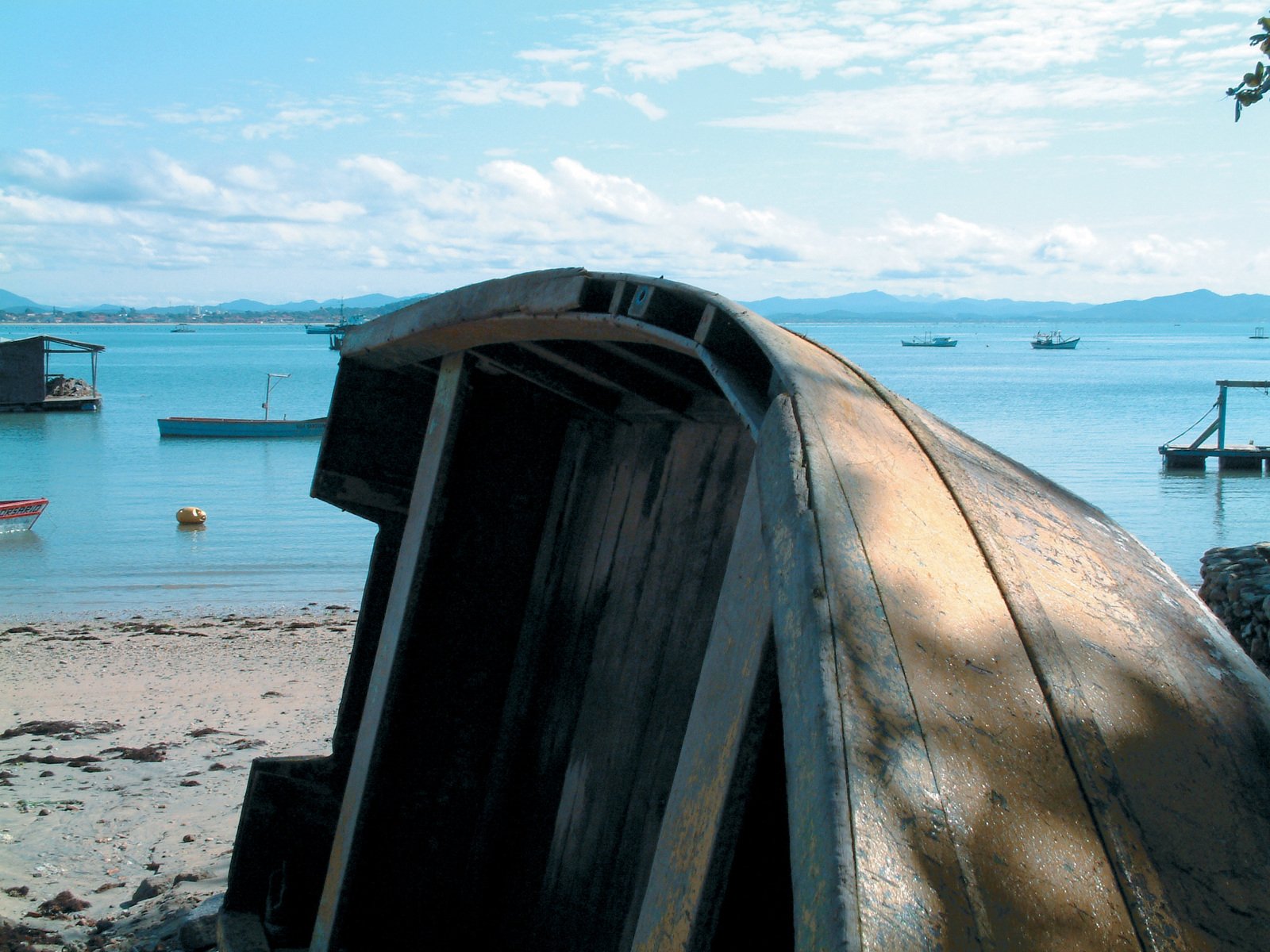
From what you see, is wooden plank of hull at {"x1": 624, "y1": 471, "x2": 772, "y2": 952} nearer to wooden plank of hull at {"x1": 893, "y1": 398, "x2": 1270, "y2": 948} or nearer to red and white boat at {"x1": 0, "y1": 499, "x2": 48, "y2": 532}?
wooden plank of hull at {"x1": 893, "y1": 398, "x2": 1270, "y2": 948}

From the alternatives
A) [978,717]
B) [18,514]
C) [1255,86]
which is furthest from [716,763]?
[18,514]

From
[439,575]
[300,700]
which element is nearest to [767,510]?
[439,575]

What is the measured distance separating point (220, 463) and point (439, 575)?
38.7 m

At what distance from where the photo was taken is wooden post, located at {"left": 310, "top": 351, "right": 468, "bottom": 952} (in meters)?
3.58

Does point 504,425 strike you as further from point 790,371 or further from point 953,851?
point 953,851

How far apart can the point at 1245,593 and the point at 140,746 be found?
28.1ft

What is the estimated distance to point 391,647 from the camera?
366cm

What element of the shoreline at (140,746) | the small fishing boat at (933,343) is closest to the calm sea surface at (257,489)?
the shoreline at (140,746)

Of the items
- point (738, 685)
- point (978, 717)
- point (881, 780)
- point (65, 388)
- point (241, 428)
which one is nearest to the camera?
point (881, 780)

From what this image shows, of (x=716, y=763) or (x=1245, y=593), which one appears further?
(x=1245, y=593)

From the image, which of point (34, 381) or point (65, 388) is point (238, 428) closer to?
point (34, 381)

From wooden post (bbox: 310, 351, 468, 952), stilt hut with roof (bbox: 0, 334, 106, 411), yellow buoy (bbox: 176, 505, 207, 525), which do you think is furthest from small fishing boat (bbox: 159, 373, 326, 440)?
wooden post (bbox: 310, 351, 468, 952)

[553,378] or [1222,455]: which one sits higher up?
[553,378]

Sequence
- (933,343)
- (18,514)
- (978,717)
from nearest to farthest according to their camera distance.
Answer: (978,717) < (18,514) < (933,343)
